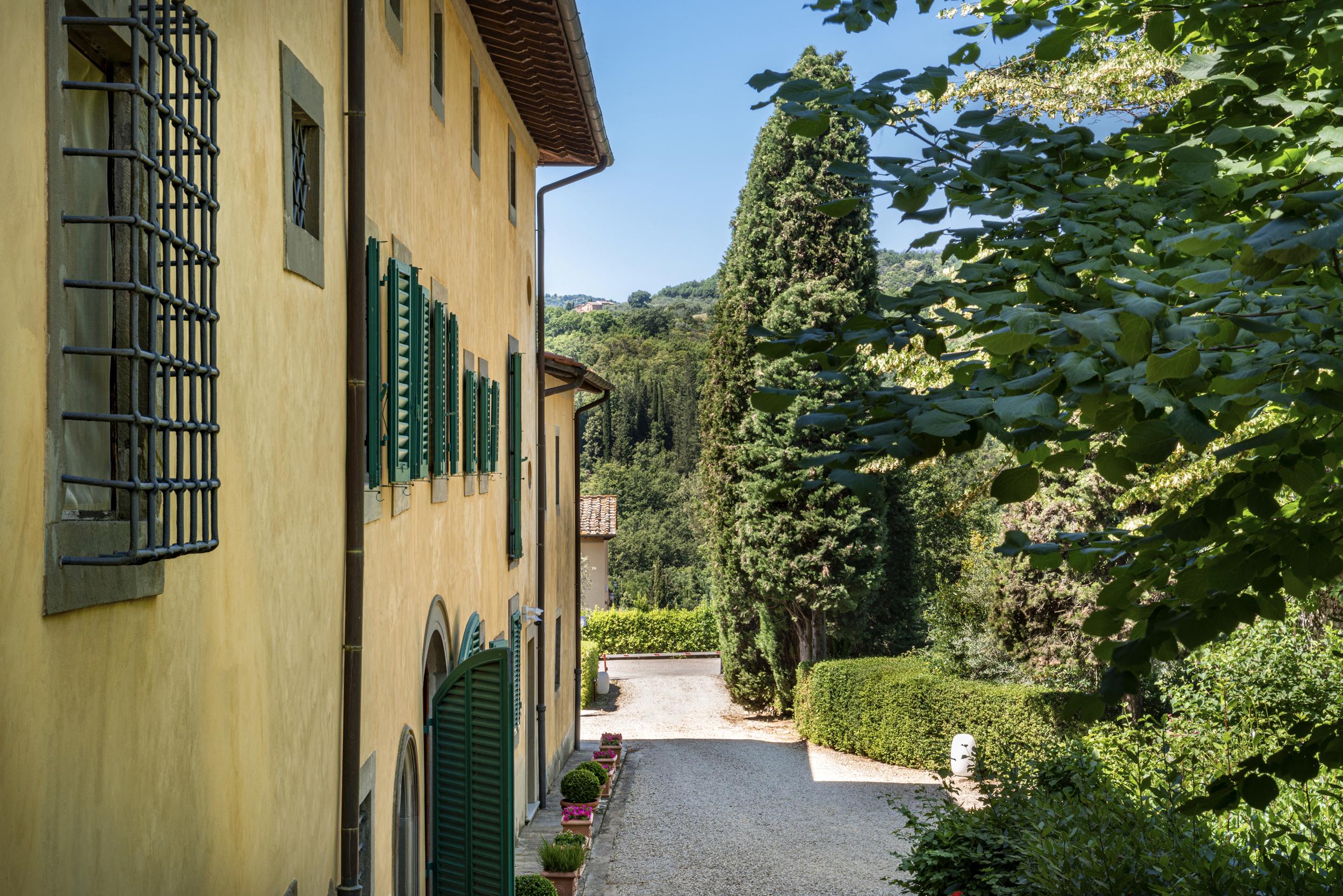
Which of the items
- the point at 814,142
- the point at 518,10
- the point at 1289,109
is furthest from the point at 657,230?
the point at 1289,109

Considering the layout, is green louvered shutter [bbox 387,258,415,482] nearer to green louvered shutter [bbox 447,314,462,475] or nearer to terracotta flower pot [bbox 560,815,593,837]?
green louvered shutter [bbox 447,314,462,475]

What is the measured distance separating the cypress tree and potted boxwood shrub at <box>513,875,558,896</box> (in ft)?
43.6

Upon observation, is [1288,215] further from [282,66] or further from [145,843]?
[282,66]

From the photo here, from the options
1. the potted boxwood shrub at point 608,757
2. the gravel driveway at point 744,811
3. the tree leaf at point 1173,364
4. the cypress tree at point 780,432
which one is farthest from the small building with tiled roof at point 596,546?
the tree leaf at point 1173,364

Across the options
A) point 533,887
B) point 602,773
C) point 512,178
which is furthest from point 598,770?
point 512,178

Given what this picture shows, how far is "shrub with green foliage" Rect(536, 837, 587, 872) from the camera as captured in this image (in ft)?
36.8

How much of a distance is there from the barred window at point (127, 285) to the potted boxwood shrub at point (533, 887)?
24.5ft

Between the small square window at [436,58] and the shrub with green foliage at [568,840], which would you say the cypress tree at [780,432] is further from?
the small square window at [436,58]

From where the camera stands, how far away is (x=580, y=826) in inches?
543

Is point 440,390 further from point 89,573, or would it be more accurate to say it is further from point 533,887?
point 89,573

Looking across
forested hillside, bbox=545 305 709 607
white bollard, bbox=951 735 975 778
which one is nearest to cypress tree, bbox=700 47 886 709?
white bollard, bbox=951 735 975 778

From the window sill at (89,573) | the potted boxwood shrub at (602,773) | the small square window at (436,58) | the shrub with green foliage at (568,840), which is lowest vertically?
the potted boxwood shrub at (602,773)

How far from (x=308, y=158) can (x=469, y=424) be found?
476 cm

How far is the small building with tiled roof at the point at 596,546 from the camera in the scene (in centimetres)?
3819
